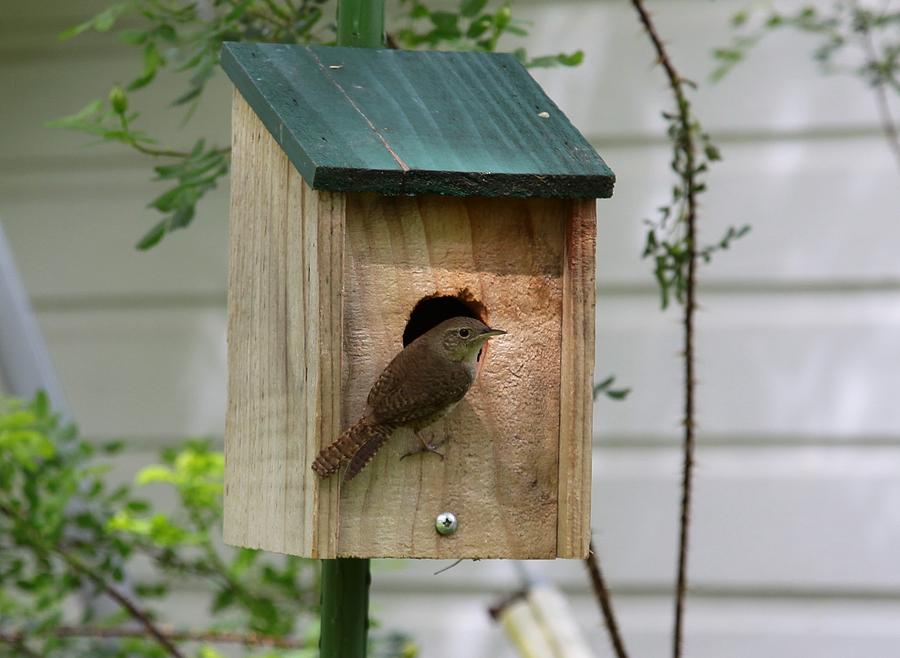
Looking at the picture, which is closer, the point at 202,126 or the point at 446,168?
the point at 446,168

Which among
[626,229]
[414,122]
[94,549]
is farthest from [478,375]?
[626,229]

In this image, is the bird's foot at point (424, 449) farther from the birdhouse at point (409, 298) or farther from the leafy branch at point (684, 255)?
the leafy branch at point (684, 255)

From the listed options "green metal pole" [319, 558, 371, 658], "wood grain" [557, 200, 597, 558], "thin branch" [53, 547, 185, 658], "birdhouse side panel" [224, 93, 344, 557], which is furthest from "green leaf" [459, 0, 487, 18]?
"thin branch" [53, 547, 185, 658]

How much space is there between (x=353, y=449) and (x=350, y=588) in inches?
11.3

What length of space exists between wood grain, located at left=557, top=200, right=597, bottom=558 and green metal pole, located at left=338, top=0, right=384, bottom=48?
0.42 meters

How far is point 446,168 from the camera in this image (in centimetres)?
154

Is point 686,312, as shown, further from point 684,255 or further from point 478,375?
point 478,375

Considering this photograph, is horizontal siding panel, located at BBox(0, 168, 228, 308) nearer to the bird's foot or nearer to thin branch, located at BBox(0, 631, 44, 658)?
thin branch, located at BBox(0, 631, 44, 658)

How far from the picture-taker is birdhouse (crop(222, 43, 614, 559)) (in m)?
1.58

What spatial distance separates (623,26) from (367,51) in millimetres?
2284

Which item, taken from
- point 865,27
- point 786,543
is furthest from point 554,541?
point 786,543

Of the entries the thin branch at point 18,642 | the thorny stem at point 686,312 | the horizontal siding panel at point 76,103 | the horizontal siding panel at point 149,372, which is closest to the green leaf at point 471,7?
the thorny stem at point 686,312

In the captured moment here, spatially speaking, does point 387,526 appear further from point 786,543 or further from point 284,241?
point 786,543

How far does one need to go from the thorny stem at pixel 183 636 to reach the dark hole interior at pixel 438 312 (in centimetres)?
85
